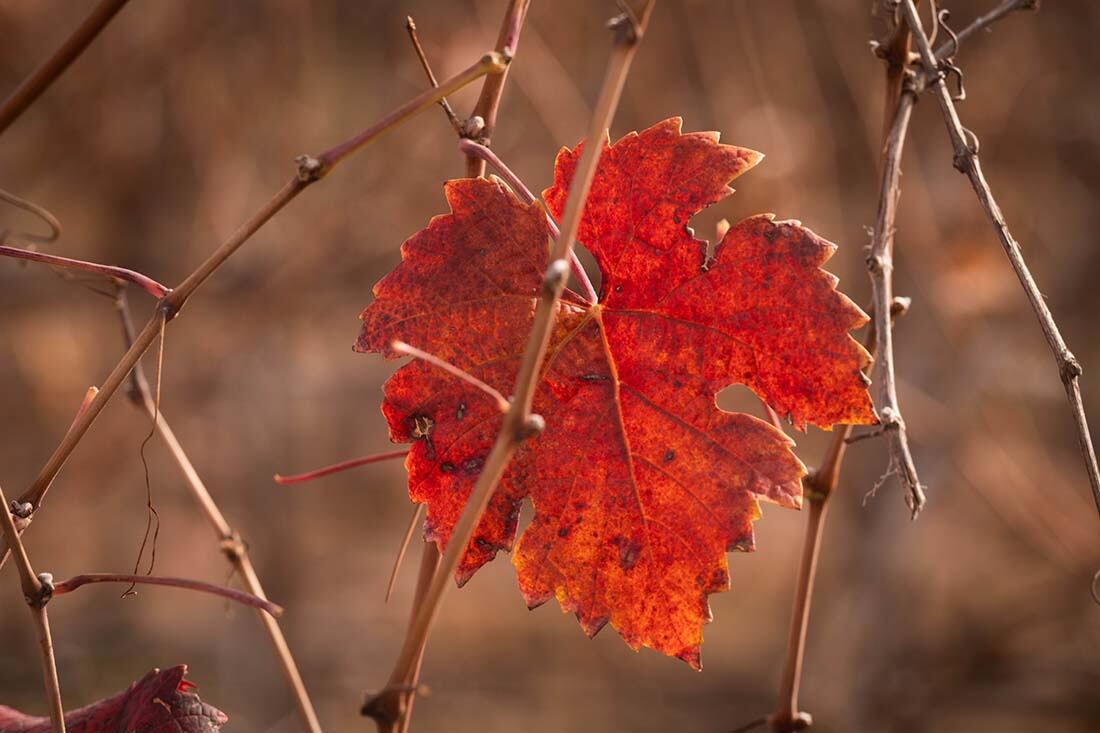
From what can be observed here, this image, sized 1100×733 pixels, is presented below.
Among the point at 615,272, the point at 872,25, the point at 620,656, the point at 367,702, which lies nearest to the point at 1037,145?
A: the point at 872,25

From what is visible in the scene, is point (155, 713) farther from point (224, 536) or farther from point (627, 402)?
point (627, 402)

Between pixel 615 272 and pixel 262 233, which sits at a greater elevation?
pixel 262 233

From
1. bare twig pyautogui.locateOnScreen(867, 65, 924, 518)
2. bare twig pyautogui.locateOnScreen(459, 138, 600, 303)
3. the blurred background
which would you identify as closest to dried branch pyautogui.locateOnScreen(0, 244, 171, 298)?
bare twig pyautogui.locateOnScreen(459, 138, 600, 303)

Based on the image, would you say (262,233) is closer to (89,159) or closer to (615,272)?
(89,159)

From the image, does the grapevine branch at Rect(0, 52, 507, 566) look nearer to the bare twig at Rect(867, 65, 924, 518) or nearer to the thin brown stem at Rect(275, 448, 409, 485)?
the thin brown stem at Rect(275, 448, 409, 485)

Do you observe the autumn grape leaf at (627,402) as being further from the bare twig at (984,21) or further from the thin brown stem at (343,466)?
the bare twig at (984,21)

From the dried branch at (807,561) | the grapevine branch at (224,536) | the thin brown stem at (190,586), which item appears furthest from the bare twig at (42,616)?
the dried branch at (807,561)

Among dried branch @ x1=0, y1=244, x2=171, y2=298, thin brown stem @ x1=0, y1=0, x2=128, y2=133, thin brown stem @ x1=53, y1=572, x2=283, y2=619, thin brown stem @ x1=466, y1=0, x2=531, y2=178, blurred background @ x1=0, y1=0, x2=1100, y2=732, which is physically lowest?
thin brown stem @ x1=53, y1=572, x2=283, y2=619

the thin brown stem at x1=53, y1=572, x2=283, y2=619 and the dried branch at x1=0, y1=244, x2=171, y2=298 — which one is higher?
the dried branch at x1=0, y1=244, x2=171, y2=298
